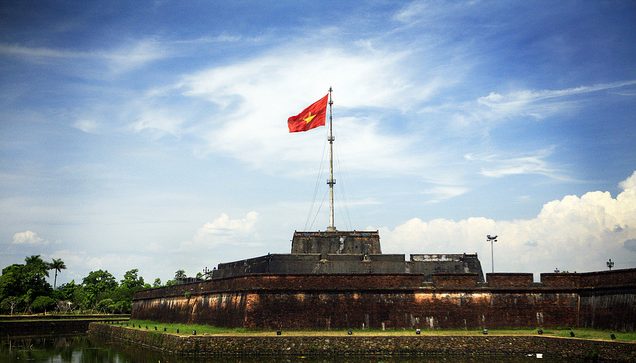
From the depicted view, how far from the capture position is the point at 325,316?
22.7 meters

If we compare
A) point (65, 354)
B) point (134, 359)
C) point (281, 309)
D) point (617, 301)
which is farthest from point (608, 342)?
point (65, 354)

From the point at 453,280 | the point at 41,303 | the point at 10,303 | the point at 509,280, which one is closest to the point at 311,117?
the point at 453,280

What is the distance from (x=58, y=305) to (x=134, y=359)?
1386 inches

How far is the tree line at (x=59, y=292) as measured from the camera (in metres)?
49.0

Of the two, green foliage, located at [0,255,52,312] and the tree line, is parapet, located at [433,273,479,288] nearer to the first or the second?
the tree line

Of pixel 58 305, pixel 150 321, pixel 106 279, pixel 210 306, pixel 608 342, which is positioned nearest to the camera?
pixel 608 342

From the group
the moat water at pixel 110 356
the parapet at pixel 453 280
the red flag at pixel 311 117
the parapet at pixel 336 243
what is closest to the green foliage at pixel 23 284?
the moat water at pixel 110 356

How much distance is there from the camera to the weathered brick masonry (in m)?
22.0

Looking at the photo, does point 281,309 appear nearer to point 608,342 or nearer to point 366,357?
point 366,357

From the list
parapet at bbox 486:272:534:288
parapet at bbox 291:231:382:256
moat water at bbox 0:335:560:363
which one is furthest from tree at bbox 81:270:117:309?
parapet at bbox 486:272:534:288

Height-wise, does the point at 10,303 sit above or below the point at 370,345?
above

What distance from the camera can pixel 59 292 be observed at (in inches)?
2251

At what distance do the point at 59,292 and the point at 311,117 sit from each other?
41463mm

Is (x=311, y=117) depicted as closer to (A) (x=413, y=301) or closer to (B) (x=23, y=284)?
(A) (x=413, y=301)
